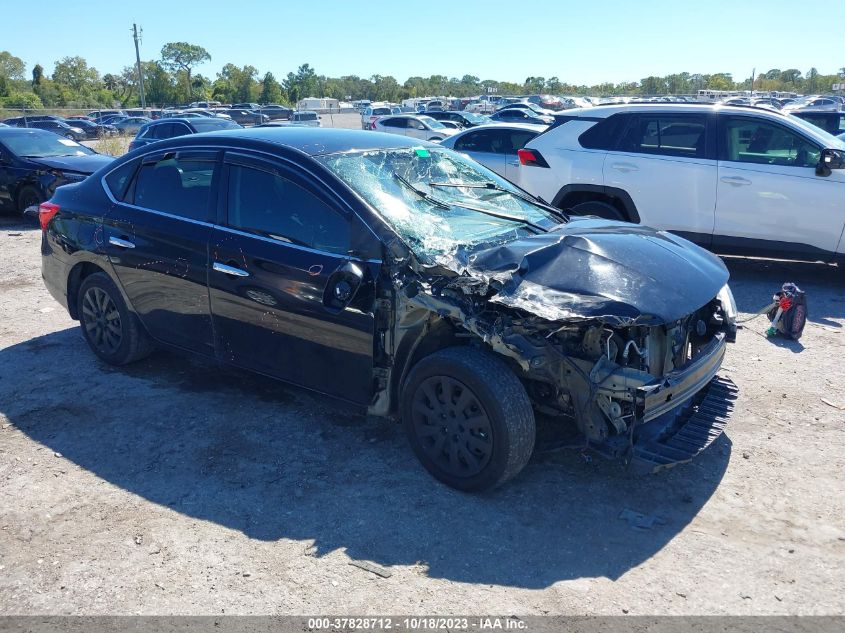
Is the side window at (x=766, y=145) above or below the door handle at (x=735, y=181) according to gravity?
above

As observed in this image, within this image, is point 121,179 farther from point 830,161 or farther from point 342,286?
point 830,161

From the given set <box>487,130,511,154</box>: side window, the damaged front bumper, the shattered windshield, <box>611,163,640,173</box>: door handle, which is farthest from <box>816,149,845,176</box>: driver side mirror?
<box>487,130,511,154</box>: side window

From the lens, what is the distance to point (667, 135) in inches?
315

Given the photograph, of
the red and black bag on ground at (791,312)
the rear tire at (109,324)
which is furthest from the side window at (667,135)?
the rear tire at (109,324)

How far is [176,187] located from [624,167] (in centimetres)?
510

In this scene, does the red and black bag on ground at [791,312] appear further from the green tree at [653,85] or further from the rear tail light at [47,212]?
the green tree at [653,85]

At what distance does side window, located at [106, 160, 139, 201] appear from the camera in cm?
531

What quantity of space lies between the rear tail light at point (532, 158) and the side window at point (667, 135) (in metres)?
0.94

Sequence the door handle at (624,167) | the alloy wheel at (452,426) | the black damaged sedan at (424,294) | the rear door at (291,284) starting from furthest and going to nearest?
the door handle at (624,167)
the rear door at (291,284)
the alloy wheel at (452,426)
the black damaged sedan at (424,294)

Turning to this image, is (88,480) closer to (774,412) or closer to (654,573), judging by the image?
(654,573)

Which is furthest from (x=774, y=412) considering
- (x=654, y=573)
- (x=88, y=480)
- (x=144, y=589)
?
(x=88, y=480)

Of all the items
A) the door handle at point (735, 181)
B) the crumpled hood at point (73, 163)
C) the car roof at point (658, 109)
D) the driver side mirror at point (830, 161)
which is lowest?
the door handle at point (735, 181)

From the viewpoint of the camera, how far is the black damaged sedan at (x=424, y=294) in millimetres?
3572

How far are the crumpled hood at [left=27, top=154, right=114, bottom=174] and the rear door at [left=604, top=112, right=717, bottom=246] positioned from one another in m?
A: 8.28
